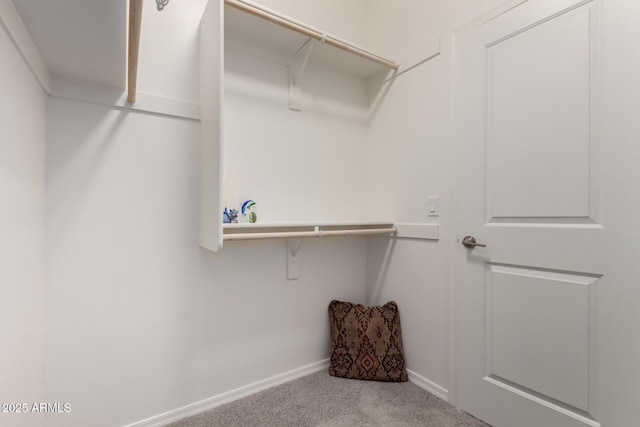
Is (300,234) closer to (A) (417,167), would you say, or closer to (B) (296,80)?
(A) (417,167)

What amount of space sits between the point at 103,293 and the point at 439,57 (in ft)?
6.71

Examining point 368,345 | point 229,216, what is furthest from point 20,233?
point 368,345

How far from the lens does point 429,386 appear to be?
171 cm

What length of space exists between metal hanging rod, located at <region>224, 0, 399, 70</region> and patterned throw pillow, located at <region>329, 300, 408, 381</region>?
1.53 metres

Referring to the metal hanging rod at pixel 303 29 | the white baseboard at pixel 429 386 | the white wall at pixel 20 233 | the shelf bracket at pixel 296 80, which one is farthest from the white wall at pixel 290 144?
the white baseboard at pixel 429 386

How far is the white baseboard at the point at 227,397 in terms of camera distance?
142 centimetres

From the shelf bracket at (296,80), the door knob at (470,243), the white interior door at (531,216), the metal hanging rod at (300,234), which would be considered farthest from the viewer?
the shelf bracket at (296,80)

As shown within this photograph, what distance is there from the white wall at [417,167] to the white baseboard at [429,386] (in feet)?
0.08

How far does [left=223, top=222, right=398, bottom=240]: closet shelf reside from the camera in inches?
55.1

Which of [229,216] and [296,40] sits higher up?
[296,40]

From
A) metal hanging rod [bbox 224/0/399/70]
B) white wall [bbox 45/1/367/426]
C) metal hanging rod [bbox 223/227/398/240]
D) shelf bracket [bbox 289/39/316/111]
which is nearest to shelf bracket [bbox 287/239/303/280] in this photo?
white wall [bbox 45/1/367/426]

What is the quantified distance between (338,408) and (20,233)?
1.51 m

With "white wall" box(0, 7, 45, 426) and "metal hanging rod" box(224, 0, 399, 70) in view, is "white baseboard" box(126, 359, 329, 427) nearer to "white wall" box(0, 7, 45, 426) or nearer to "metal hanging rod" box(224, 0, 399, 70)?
"white wall" box(0, 7, 45, 426)

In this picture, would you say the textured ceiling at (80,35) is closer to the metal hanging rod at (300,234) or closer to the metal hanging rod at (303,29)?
the metal hanging rod at (303,29)
